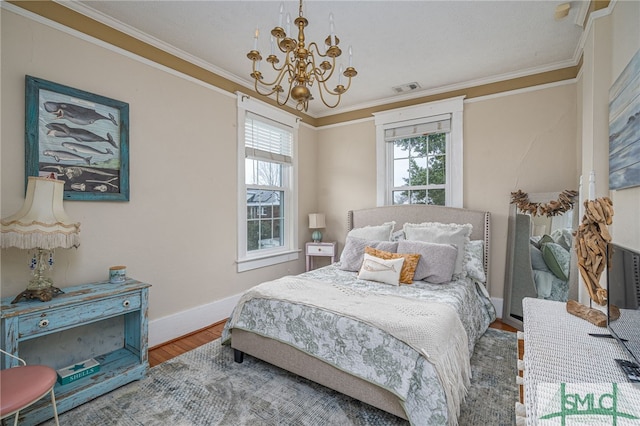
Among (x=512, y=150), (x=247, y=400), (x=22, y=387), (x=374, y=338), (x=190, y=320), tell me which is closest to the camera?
(x=22, y=387)

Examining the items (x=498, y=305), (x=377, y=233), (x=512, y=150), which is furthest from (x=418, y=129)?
(x=498, y=305)

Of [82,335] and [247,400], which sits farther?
[82,335]

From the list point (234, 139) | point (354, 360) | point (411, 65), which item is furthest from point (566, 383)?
point (234, 139)

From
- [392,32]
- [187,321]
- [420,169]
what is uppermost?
[392,32]

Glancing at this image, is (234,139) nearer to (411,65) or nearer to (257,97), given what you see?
(257,97)

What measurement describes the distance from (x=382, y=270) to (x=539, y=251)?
170 centimetres

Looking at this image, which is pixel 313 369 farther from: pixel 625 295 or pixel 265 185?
pixel 265 185

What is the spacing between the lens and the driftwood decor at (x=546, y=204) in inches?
109

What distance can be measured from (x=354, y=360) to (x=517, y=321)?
2282mm

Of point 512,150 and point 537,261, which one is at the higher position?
point 512,150

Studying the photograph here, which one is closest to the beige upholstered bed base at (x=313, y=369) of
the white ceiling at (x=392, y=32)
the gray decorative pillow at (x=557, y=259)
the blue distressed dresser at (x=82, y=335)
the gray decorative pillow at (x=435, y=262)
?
the blue distressed dresser at (x=82, y=335)

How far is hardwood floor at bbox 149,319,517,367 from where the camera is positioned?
2471 mm

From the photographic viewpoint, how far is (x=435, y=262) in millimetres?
2672

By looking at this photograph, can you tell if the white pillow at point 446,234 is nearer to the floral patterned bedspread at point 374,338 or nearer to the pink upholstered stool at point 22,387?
the floral patterned bedspread at point 374,338
